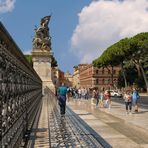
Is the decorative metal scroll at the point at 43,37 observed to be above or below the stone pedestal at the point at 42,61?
above

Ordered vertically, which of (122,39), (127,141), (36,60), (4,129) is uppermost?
(122,39)

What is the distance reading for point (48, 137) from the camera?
12578mm

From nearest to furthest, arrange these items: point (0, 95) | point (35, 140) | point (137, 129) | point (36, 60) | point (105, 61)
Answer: point (0, 95), point (35, 140), point (137, 129), point (36, 60), point (105, 61)

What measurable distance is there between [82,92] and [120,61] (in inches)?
1131

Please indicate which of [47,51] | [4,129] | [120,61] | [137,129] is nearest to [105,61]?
[120,61]

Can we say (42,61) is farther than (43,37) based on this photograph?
No

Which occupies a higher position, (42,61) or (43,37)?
(43,37)

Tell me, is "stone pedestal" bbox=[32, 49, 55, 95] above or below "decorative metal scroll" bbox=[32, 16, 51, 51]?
below

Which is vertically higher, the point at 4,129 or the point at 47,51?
the point at 47,51

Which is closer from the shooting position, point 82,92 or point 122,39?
point 82,92

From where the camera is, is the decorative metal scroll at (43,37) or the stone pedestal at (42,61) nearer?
the stone pedestal at (42,61)

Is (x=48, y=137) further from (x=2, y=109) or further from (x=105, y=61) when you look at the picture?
(x=105, y=61)

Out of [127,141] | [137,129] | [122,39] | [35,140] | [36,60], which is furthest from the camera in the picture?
[122,39]

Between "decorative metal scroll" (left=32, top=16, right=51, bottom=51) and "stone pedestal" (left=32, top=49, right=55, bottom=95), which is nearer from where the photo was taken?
"stone pedestal" (left=32, top=49, right=55, bottom=95)
